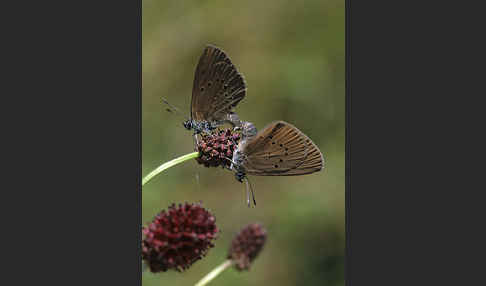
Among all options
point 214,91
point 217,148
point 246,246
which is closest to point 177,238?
point 217,148

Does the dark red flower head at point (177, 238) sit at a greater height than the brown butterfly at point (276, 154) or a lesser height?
lesser

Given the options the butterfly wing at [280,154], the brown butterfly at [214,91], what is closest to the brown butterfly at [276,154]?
the butterfly wing at [280,154]

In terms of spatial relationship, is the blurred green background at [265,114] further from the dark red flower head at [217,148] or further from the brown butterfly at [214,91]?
the dark red flower head at [217,148]

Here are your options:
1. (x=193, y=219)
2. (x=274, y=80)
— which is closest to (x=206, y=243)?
(x=193, y=219)

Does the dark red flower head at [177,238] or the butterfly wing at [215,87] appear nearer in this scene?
the dark red flower head at [177,238]

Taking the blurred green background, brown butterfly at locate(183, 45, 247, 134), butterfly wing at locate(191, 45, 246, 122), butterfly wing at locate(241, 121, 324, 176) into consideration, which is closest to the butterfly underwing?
butterfly wing at locate(241, 121, 324, 176)
